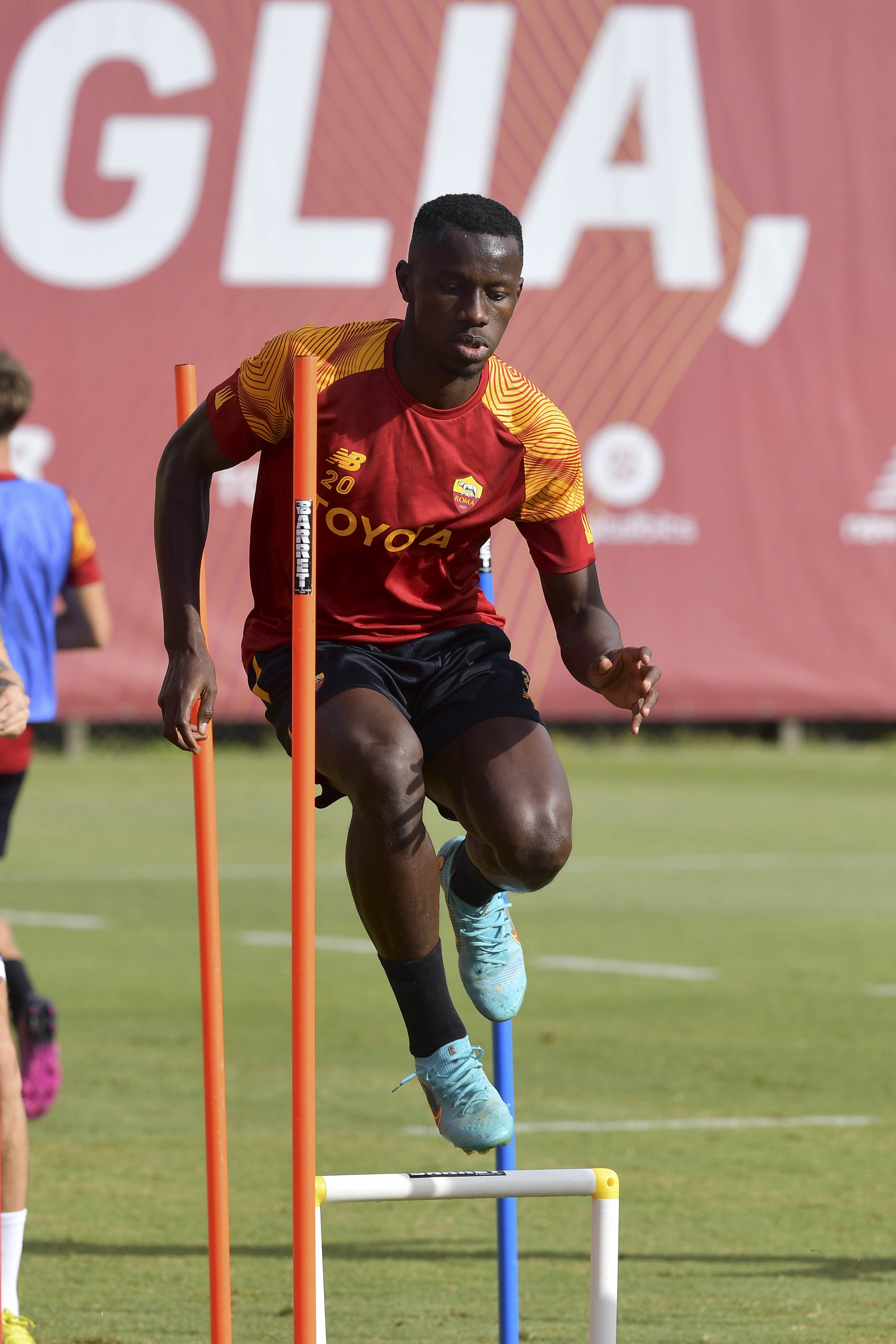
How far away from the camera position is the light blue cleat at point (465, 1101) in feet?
13.2

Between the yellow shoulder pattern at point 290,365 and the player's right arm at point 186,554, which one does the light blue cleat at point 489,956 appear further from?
the yellow shoulder pattern at point 290,365

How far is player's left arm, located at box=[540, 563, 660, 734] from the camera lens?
413 centimetres

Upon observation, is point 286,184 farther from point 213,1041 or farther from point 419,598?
point 213,1041

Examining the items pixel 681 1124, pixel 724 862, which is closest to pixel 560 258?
pixel 724 862

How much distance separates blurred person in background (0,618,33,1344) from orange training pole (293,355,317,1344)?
83 centimetres

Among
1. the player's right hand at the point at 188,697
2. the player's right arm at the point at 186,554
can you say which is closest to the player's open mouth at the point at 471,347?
the player's right arm at the point at 186,554

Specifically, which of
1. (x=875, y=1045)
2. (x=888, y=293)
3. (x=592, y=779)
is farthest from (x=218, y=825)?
(x=875, y=1045)

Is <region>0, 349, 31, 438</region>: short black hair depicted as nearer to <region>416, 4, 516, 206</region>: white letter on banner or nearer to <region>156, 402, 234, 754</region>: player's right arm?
<region>156, 402, 234, 754</region>: player's right arm

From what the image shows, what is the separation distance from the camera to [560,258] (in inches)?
573

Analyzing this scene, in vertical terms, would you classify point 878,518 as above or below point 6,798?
above

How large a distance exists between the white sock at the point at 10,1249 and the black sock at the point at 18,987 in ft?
7.50

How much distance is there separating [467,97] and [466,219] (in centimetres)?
1104

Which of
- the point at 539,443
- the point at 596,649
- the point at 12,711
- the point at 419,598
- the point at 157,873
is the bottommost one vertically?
the point at 157,873

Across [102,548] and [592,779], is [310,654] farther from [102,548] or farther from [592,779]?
[592,779]
